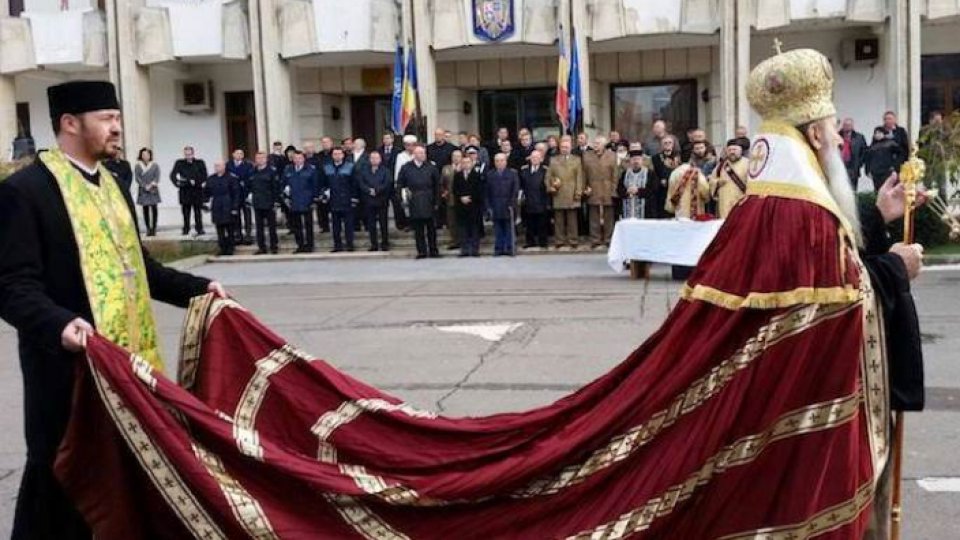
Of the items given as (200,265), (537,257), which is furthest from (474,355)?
(200,265)

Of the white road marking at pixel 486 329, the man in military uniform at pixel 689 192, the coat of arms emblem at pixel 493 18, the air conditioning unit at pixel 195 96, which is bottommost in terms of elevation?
the white road marking at pixel 486 329

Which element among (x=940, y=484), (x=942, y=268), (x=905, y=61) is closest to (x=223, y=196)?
(x=942, y=268)

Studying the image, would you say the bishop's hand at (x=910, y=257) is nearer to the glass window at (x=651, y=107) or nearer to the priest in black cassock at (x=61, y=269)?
the priest in black cassock at (x=61, y=269)

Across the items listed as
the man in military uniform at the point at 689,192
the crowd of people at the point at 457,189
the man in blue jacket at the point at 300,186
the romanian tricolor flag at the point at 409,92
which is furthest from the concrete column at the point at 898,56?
the man in blue jacket at the point at 300,186

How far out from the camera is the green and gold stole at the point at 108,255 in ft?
13.5

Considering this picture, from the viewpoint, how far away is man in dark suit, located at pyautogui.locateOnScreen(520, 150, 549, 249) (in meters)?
19.2

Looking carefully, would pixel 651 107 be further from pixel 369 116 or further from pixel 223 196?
pixel 223 196

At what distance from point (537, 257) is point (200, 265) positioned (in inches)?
259

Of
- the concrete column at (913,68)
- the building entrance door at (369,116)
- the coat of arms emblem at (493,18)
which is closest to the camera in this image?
the concrete column at (913,68)

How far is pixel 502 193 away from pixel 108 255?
49.2ft

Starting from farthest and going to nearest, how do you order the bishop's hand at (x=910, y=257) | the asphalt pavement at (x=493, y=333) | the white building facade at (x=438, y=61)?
the white building facade at (x=438, y=61)
the asphalt pavement at (x=493, y=333)
the bishop's hand at (x=910, y=257)

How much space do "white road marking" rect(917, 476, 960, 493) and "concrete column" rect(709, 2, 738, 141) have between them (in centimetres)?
1730

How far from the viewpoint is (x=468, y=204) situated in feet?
63.2

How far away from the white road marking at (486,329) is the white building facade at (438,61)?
12.4 metres
